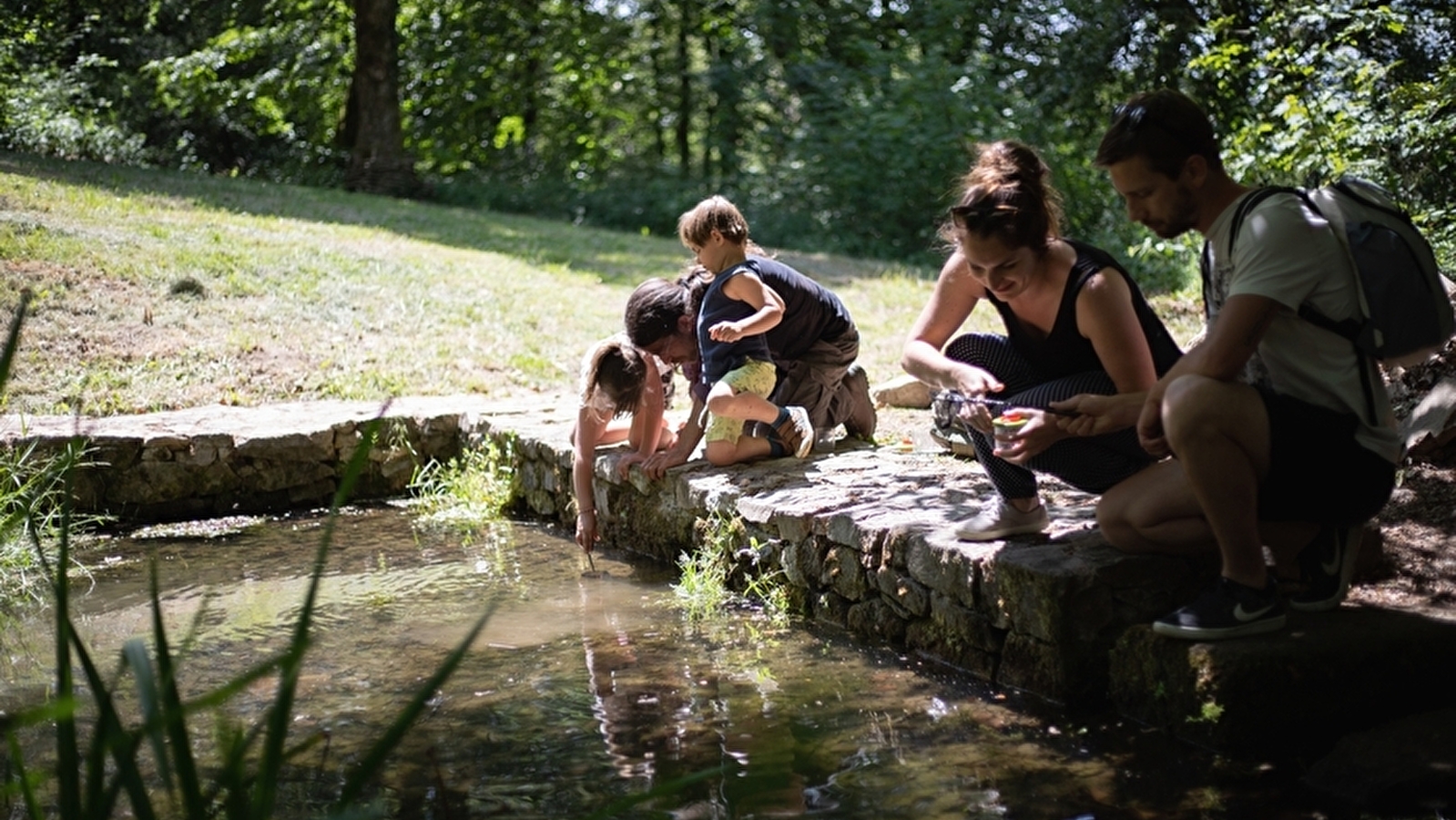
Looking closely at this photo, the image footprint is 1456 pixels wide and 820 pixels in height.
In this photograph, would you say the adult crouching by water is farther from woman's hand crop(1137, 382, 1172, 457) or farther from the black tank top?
woman's hand crop(1137, 382, 1172, 457)

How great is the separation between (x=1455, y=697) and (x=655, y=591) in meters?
2.59

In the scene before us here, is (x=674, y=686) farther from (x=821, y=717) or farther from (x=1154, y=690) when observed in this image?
(x=1154, y=690)

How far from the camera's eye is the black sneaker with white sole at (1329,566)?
3102 mm

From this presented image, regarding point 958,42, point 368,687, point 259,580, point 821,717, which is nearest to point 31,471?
point 259,580

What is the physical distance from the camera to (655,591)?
15.5 feet

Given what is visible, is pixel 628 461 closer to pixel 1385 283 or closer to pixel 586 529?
pixel 586 529

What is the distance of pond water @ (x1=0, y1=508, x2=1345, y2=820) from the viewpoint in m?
2.79

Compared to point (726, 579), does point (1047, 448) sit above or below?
above

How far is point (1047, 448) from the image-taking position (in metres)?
3.41

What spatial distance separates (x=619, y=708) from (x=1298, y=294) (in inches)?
75.9

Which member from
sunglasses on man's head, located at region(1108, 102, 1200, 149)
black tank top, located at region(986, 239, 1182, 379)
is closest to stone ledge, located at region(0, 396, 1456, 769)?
black tank top, located at region(986, 239, 1182, 379)

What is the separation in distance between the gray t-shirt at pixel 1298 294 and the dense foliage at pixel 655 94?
6.22 m

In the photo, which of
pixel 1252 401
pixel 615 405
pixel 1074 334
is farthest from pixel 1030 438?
pixel 615 405

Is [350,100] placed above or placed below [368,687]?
above
